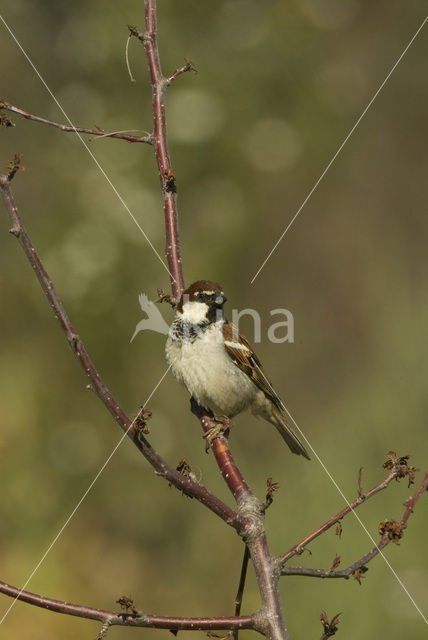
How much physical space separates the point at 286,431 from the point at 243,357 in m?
0.52

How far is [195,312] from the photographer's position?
348 cm

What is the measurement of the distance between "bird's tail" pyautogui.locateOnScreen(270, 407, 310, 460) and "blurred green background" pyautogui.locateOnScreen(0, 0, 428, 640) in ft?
0.94

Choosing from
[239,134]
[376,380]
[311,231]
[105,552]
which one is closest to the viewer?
[105,552]

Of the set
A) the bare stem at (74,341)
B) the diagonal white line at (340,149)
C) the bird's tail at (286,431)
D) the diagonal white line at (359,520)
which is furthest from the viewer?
the diagonal white line at (340,149)

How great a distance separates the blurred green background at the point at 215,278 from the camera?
13.2 ft

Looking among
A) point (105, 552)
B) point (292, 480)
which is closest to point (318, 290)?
point (292, 480)

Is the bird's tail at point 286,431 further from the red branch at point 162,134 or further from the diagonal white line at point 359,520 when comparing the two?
the red branch at point 162,134

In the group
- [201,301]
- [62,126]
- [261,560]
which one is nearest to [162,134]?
[62,126]

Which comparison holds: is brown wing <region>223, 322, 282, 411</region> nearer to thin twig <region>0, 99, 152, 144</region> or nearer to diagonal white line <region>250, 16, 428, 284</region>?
diagonal white line <region>250, 16, 428, 284</region>

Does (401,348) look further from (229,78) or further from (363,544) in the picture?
(229,78)

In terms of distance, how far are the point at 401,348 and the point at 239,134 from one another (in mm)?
1715

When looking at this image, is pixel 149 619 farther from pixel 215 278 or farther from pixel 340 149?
pixel 340 149

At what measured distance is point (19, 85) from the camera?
201 inches

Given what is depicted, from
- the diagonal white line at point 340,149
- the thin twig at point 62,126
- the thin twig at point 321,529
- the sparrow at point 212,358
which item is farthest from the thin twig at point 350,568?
the diagonal white line at point 340,149
